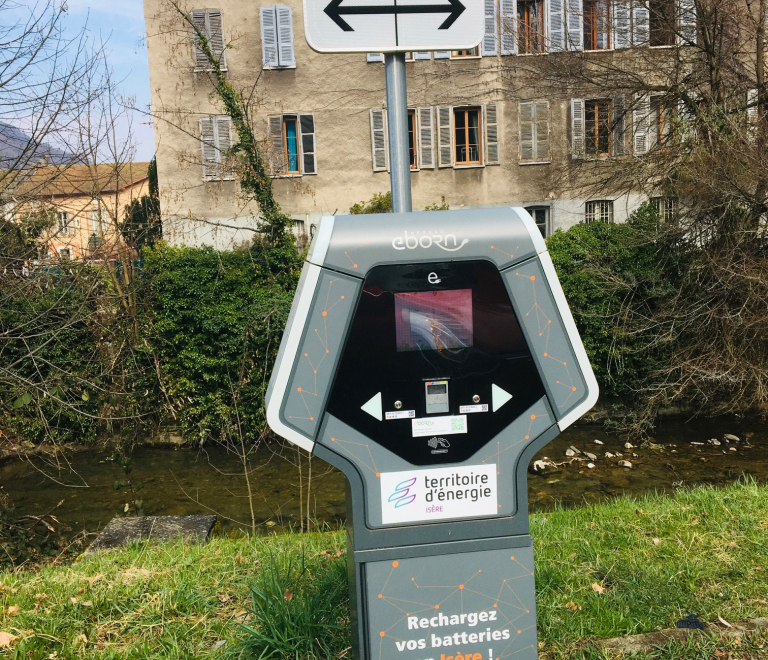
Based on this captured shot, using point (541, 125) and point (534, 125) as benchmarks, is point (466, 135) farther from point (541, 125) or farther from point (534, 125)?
point (541, 125)

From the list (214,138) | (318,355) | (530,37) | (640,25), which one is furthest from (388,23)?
(214,138)

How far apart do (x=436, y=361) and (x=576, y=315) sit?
10.5 m

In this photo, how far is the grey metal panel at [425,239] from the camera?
210 centimetres

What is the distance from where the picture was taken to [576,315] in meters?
12.2

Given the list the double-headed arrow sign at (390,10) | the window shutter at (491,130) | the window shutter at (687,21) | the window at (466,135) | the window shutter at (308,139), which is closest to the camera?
the double-headed arrow sign at (390,10)

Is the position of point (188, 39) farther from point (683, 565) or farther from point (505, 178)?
point (683, 565)

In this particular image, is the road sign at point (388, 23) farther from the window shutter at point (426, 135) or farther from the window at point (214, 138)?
the window shutter at point (426, 135)

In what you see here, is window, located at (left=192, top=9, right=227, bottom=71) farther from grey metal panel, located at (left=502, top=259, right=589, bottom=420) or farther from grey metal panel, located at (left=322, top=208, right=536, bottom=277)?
grey metal panel, located at (left=502, top=259, right=589, bottom=420)

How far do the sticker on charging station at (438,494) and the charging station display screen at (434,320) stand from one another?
15.6 inches

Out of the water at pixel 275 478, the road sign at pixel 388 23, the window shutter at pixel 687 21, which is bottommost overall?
the water at pixel 275 478

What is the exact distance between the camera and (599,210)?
19.0 metres

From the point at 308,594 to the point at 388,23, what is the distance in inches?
92.3

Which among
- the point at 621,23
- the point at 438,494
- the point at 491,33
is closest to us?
the point at 438,494

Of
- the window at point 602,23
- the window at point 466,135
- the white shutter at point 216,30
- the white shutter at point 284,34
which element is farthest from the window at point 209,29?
the window at point 602,23
